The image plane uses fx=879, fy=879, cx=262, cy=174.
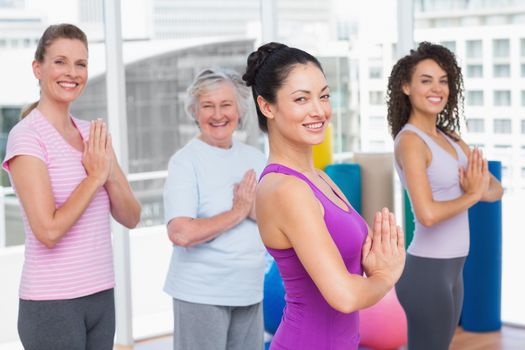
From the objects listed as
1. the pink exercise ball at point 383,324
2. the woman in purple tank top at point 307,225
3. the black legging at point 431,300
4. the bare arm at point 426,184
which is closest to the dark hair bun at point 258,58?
the woman in purple tank top at point 307,225

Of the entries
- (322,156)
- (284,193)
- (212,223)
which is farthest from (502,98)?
(284,193)

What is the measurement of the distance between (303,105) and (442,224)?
1.31 metres

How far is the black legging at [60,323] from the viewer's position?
2.30 m

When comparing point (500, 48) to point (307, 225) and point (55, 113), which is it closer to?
point (55, 113)

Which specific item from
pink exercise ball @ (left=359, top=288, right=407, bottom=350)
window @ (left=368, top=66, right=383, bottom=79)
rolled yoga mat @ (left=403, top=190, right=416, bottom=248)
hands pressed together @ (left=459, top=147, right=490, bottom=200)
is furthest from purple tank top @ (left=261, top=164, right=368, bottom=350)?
window @ (left=368, top=66, right=383, bottom=79)

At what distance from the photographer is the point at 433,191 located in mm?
3107

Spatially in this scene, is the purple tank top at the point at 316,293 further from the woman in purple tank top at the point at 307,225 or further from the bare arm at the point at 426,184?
the bare arm at the point at 426,184

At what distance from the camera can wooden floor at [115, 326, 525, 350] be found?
4.73 metres

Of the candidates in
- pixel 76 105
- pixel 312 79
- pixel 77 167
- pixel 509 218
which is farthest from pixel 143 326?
pixel 312 79

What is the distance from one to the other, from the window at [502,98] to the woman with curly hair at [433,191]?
2.07 metres

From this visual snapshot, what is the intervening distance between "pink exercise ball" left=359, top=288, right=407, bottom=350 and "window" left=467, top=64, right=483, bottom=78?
164cm

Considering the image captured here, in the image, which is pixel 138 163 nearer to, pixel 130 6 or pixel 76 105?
pixel 76 105

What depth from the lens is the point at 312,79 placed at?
6.40 feet

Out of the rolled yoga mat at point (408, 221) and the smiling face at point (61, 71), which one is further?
the rolled yoga mat at point (408, 221)
